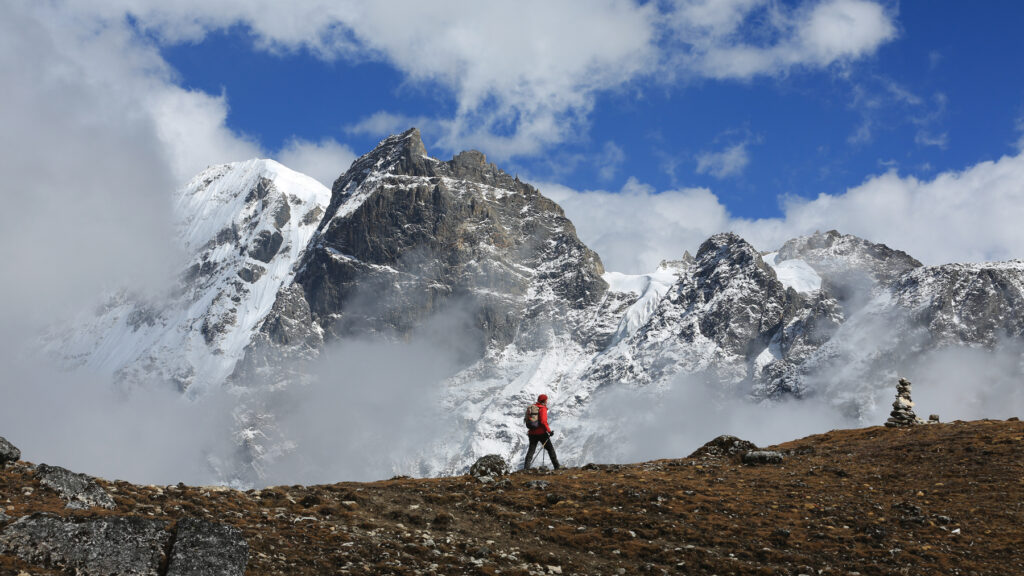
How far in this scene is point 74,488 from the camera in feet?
86.2

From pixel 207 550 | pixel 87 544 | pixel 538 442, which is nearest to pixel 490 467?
pixel 538 442

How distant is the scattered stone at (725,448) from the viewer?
45.2 meters

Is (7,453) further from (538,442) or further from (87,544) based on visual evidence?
(538,442)

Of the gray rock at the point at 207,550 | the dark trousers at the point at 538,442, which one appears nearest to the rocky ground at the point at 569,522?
the gray rock at the point at 207,550

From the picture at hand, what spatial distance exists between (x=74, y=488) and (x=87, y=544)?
16.4 ft

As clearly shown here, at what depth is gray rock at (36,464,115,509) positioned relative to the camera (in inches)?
1013

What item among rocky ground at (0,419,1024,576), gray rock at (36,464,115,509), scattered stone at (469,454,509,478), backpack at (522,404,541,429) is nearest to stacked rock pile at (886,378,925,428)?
rocky ground at (0,419,1024,576)

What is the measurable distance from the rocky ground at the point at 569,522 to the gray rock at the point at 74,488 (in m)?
0.07

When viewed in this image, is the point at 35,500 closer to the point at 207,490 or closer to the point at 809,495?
the point at 207,490

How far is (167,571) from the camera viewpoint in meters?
21.9

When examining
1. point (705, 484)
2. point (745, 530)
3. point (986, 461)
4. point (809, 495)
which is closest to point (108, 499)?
point (745, 530)

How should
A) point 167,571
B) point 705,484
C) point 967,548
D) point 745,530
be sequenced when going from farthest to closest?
1. point 705,484
2. point 745,530
3. point 967,548
4. point 167,571

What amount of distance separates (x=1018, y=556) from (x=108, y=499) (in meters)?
28.4

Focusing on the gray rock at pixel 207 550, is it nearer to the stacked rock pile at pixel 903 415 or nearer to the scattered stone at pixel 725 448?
the scattered stone at pixel 725 448
